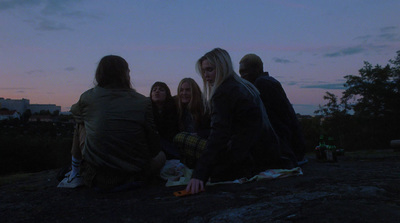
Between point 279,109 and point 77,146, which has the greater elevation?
point 279,109

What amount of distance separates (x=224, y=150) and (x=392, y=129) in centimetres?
2237

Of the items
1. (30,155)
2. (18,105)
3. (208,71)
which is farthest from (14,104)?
(208,71)

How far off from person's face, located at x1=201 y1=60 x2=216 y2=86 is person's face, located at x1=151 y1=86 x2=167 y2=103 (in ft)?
5.41

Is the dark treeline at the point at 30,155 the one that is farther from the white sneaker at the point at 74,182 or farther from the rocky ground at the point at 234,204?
the rocky ground at the point at 234,204

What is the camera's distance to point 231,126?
3297 mm

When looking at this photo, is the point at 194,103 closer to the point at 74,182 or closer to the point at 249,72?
the point at 249,72

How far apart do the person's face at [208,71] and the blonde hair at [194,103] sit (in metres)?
1.45

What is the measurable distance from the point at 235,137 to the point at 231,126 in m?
0.12

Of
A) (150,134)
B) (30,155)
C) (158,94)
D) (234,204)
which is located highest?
(158,94)

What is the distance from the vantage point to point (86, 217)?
2.50 m

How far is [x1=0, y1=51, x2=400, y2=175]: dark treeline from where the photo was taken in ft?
65.8

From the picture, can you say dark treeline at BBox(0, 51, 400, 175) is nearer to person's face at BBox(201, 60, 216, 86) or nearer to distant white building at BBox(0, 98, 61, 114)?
person's face at BBox(201, 60, 216, 86)

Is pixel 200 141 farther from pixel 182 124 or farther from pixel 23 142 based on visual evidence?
pixel 23 142

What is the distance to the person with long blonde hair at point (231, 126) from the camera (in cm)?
303
